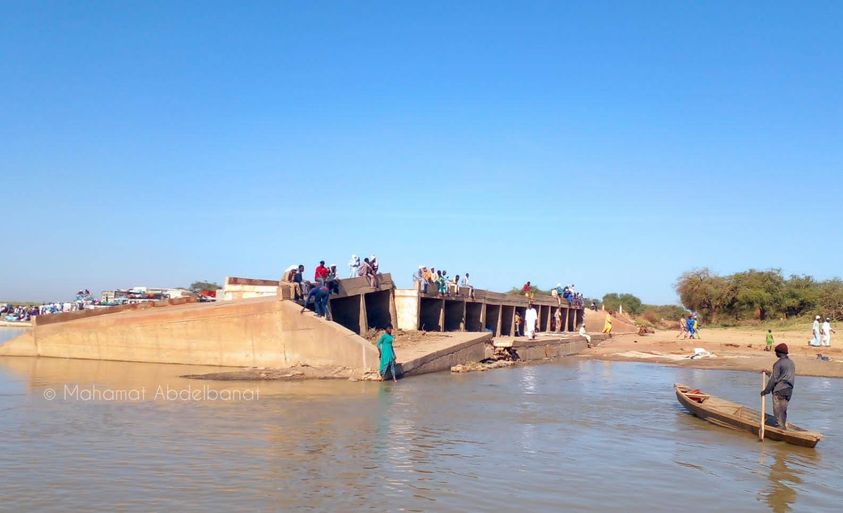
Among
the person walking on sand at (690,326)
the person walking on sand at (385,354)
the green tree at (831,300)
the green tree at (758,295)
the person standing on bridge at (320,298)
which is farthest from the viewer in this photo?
the green tree at (758,295)

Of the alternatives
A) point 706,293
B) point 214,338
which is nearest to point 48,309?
point 214,338

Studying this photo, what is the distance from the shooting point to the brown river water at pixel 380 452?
8273 millimetres

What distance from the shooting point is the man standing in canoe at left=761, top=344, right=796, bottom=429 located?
468 inches

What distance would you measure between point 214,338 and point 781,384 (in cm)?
1470

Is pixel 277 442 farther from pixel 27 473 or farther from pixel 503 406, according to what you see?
pixel 503 406

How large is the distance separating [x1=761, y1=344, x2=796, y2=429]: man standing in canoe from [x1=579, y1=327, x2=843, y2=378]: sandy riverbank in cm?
1550

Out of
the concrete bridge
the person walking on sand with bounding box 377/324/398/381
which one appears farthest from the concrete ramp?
the person walking on sand with bounding box 377/324/398/381

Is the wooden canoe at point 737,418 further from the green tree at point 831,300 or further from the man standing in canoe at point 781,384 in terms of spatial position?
the green tree at point 831,300

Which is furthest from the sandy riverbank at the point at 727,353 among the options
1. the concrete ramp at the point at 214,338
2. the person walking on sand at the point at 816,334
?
the concrete ramp at the point at 214,338

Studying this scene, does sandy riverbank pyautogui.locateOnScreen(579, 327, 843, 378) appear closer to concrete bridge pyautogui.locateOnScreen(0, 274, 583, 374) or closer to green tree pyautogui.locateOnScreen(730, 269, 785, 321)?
concrete bridge pyautogui.locateOnScreen(0, 274, 583, 374)

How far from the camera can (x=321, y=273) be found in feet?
68.5

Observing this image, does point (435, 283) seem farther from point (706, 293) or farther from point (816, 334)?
point (706, 293)

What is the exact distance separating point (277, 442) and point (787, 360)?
28.0 ft

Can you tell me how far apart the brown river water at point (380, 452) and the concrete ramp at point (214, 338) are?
138 cm
